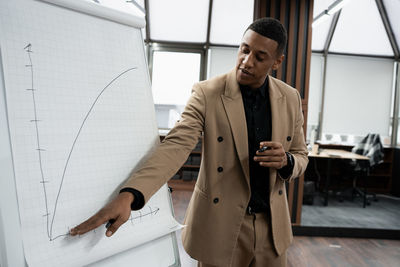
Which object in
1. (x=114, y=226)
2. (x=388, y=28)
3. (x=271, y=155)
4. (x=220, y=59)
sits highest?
(x=388, y=28)

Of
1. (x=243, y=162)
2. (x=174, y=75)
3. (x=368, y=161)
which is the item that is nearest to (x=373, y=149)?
(x=368, y=161)

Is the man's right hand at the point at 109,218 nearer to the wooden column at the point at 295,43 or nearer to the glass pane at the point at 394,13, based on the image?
the wooden column at the point at 295,43

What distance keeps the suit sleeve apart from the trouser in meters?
0.42

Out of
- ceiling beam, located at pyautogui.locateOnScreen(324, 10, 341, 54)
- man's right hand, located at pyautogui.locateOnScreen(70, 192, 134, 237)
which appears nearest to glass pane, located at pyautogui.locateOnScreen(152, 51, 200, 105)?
ceiling beam, located at pyautogui.locateOnScreen(324, 10, 341, 54)

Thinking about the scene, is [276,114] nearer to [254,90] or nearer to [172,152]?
[254,90]

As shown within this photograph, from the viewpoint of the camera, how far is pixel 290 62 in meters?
3.13

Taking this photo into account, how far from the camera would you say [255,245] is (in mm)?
1126

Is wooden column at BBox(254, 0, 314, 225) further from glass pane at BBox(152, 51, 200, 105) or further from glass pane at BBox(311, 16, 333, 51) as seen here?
glass pane at BBox(152, 51, 200, 105)

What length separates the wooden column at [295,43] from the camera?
3.07 metres

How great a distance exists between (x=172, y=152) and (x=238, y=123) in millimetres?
317

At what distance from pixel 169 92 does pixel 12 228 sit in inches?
212

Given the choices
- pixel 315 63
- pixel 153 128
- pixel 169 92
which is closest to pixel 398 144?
pixel 315 63

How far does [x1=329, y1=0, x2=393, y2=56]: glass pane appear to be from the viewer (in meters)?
5.30

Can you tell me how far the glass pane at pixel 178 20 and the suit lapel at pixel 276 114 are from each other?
15.5 ft
